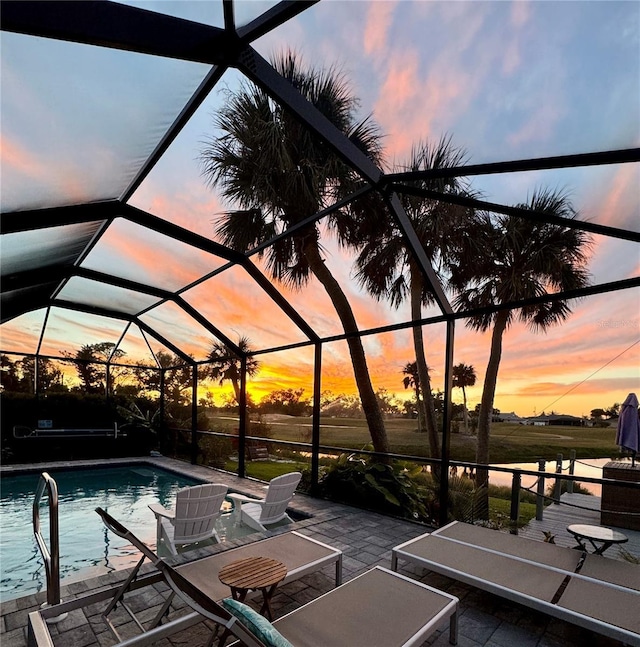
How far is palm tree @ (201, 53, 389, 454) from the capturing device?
4.47 metres

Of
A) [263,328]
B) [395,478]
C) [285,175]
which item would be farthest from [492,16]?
[263,328]

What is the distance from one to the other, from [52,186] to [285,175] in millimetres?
3030

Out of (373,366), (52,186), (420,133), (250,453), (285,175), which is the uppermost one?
(285,175)

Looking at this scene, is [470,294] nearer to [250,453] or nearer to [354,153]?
[354,153]

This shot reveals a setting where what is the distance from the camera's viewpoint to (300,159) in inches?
232

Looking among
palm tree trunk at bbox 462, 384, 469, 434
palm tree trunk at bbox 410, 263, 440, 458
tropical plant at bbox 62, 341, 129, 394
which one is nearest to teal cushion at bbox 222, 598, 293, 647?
palm tree trunk at bbox 410, 263, 440, 458

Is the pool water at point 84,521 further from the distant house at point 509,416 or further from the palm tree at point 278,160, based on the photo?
the distant house at point 509,416

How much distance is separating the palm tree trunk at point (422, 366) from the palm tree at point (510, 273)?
0.89 m

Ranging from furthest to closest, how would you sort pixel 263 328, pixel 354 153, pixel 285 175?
pixel 263 328 → pixel 285 175 → pixel 354 153

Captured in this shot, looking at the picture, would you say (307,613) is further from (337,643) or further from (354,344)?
(354,344)

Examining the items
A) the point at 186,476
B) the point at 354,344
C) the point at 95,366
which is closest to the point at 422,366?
the point at 354,344

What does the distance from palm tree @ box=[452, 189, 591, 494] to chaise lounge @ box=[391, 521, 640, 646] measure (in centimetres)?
326

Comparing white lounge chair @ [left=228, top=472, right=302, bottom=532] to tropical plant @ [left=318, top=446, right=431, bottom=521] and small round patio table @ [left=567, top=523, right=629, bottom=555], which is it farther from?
small round patio table @ [left=567, top=523, right=629, bottom=555]

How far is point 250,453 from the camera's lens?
43.1 ft
